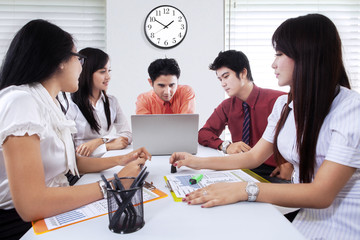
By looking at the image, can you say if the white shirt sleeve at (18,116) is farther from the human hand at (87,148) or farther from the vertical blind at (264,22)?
the vertical blind at (264,22)

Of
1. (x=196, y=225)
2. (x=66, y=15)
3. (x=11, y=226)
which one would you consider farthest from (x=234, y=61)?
(x=66, y=15)

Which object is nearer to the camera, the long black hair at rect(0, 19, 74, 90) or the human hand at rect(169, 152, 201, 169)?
the long black hair at rect(0, 19, 74, 90)

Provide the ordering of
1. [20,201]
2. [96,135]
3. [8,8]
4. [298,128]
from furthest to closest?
[8,8] → [96,135] → [298,128] → [20,201]

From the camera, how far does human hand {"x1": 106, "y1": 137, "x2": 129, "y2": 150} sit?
1642 mm

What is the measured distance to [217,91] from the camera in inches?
114

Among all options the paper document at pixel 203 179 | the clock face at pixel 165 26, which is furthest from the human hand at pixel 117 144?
the clock face at pixel 165 26

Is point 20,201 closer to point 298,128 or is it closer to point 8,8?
point 298,128

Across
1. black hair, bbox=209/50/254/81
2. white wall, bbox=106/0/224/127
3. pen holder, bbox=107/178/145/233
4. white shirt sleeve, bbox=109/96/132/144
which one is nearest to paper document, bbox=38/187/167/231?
pen holder, bbox=107/178/145/233

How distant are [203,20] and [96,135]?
68.2 inches

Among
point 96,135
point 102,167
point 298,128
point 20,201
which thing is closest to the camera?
point 20,201

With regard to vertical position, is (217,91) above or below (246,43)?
below

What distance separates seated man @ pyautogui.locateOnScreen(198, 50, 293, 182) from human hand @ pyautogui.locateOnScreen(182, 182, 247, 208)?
87 cm

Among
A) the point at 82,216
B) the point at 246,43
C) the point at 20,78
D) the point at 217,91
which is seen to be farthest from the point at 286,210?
the point at 246,43

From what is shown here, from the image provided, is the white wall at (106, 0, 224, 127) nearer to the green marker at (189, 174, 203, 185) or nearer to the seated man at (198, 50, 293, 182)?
the seated man at (198, 50, 293, 182)
